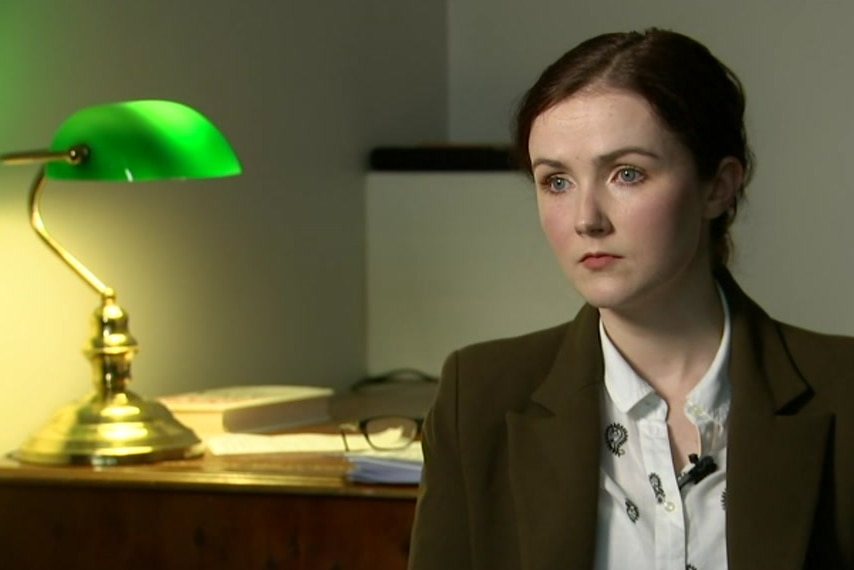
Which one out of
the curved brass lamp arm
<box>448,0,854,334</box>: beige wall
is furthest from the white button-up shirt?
<box>448,0,854,334</box>: beige wall

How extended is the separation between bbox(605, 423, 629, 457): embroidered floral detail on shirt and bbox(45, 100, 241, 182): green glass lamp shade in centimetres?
90

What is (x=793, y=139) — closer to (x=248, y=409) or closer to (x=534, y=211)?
(x=534, y=211)

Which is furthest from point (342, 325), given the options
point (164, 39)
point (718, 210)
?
point (718, 210)

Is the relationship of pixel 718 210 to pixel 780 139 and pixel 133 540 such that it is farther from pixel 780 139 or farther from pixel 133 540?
pixel 780 139

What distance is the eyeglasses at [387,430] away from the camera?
2.36 metres

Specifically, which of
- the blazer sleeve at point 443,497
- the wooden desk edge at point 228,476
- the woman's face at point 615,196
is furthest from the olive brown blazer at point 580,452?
the wooden desk edge at point 228,476

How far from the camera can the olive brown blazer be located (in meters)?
1.48

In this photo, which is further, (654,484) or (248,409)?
(248,409)

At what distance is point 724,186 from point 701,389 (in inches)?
6.9

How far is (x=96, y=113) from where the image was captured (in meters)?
2.30

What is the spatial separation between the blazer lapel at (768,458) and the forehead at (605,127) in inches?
7.3

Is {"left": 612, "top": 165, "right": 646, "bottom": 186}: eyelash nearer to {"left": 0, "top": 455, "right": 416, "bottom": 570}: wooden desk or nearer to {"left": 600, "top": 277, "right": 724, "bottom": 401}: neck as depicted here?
{"left": 600, "top": 277, "right": 724, "bottom": 401}: neck

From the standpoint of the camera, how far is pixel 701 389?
1.52 meters

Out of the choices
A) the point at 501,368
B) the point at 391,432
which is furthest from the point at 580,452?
the point at 391,432
